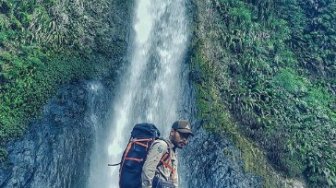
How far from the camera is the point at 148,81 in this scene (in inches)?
611

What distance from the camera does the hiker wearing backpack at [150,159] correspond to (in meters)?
5.29

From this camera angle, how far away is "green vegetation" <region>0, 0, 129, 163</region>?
41.4 feet

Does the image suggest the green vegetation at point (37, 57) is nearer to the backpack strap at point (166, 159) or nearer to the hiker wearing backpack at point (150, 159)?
the hiker wearing backpack at point (150, 159)

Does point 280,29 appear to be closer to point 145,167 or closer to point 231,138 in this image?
point 231,138

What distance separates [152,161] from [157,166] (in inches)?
8.9

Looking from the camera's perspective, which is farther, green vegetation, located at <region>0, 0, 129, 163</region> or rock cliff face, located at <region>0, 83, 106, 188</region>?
green vegetation, located at <region>0, 0, 129, 163</region>

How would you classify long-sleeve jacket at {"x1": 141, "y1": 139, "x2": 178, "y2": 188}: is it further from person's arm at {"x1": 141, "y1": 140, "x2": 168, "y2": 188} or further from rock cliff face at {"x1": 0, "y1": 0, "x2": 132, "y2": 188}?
rock cliff face at {"x1": 0, "y1": 0, "x2": 132, "y2": 188}

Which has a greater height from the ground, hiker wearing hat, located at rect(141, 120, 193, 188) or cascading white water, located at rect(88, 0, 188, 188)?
cascading white water, located at rect(88, 0, 188, 188)

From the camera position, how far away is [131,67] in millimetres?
15859

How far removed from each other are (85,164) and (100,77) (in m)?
3.04

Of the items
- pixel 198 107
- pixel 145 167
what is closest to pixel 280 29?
pixel 198 107

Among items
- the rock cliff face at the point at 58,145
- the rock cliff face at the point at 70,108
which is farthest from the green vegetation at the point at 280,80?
the rock cliff face at the point at 58,145

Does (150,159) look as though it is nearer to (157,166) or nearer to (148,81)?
(157,166)

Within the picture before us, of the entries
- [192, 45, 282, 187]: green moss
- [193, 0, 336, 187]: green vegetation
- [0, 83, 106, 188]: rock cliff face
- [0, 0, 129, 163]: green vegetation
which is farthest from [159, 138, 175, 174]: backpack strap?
[193, 0, 336, 187]: green vegetation
